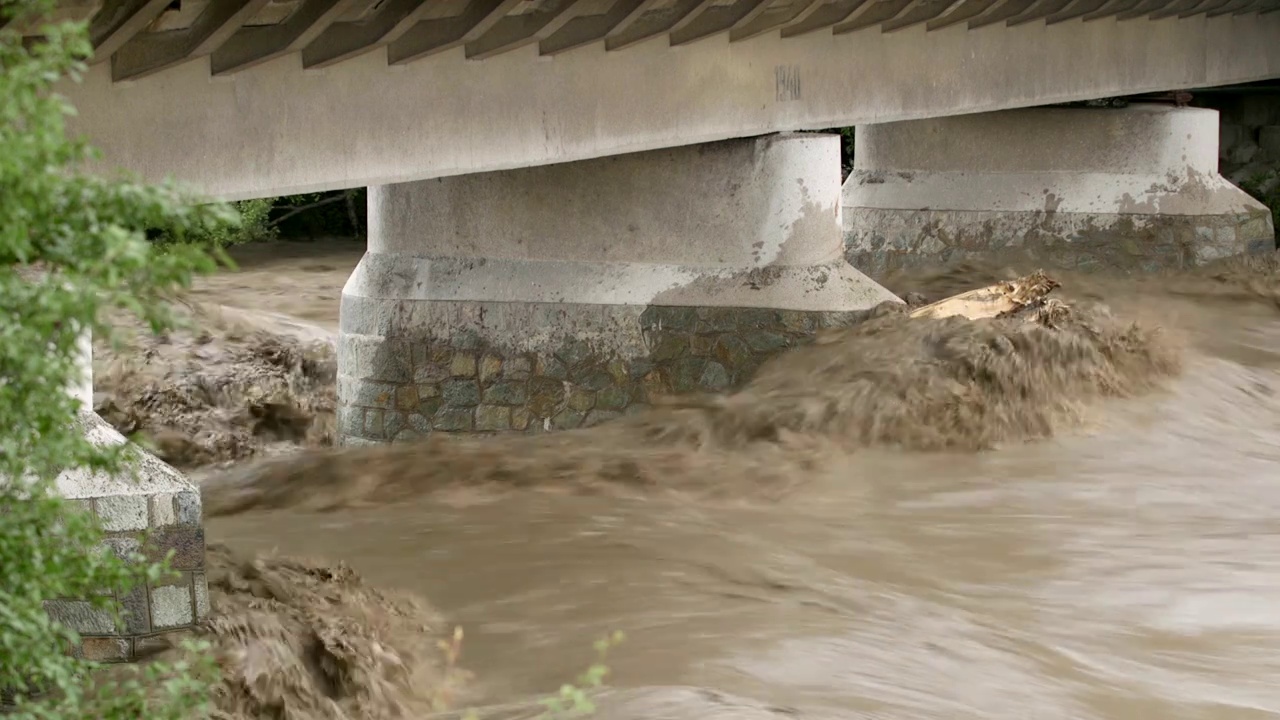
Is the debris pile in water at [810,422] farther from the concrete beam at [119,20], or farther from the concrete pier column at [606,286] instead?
the concrete beam at [119,20]

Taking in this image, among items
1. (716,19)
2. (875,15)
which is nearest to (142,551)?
(716,19)

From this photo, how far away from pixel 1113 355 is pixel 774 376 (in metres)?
2.60

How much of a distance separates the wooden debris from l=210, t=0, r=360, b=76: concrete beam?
18.4ft

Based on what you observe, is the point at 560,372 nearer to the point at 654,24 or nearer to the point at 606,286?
the point at 606,286

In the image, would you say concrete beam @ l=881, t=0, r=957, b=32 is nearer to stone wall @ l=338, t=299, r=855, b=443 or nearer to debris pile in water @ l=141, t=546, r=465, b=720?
stone wall @ l=338, t=299, r=855, b=443

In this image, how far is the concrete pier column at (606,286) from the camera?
1190 centimetres

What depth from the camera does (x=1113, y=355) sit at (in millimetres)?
12250

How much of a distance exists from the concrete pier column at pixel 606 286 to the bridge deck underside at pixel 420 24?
1068mm

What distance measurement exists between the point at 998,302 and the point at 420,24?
5.36m

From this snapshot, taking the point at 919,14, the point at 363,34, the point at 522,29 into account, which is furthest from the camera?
the point at 919,14

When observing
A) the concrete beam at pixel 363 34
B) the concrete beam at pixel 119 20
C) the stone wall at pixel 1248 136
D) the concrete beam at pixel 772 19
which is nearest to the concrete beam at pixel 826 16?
the concrete beam at pixel 772 19

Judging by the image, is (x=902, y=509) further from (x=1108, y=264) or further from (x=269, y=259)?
(x=269, y=259)

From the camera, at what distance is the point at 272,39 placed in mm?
8016

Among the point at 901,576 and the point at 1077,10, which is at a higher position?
the point at 1077,10
